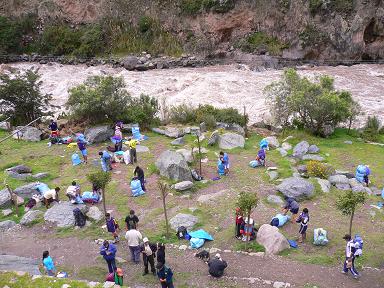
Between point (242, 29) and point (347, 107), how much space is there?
70.4 feet

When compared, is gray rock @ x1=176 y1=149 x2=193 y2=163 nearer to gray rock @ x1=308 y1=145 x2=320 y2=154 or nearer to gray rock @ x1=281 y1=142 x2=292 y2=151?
gray rock @ x1=281 y1=142 x2=292 y2=151

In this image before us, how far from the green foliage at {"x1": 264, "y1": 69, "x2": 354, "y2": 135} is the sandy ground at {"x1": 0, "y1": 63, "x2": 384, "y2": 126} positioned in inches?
96.9

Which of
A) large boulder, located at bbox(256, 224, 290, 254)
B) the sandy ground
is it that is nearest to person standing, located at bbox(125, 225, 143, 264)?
large boulder, located at bbox(256, 224, 290, 254)

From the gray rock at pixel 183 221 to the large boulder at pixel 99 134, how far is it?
823 cm

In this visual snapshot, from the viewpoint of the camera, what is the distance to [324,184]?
1645cm

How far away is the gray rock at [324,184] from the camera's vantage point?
16.2 m

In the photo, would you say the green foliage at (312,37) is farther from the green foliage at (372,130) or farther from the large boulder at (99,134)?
the large boulder at (99,134)

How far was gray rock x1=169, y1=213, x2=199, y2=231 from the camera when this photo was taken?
1414 cm

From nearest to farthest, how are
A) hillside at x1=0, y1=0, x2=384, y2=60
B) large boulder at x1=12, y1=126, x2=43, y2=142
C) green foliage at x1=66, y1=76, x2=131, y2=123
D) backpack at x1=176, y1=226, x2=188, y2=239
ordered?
backpack at x1=176, y1=226, x2=188, y2=239 → green foliage at x1=66, y1=76, x2=131, y2=123 → large boulder at x1=12, y1=126, x2=43, y2=142 → hillside at x1=0, y1=0, x2=384, y2=60

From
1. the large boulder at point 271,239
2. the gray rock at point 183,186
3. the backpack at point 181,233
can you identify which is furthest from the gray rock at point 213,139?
the large boulder at point 271,239

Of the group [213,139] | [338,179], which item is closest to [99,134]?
[213,139]

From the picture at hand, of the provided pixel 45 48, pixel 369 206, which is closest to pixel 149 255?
pixel 369 206

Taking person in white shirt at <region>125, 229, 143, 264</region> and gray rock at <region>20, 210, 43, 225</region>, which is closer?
person in white shirt at <region>125, 229, 143, 264</region>

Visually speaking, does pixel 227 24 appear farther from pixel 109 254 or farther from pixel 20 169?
pixel 109 254
